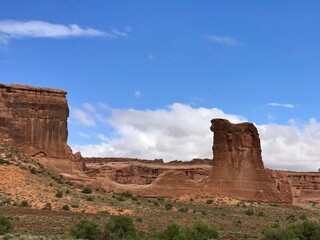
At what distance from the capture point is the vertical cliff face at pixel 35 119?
51156 millimetres

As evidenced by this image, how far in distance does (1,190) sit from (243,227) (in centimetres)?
1597

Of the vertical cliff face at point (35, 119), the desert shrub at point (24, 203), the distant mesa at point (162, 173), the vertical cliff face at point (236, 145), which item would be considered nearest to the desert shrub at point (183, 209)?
the distant mesa at point (162, 173)

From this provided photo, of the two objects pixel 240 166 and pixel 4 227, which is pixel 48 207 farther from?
pixel 240 166

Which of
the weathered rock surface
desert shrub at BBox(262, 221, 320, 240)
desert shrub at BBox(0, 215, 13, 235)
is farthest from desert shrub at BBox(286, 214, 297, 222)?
the weathered rock surface

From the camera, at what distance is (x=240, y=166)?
188 ft

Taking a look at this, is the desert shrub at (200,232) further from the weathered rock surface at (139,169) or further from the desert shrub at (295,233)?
the weathered rock surface at (139,169)

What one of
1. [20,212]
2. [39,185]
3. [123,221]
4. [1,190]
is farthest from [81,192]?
[123,221]

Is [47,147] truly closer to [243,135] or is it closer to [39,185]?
[39,185]

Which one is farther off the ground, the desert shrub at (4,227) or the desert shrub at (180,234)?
the desert shrub at (4,227)

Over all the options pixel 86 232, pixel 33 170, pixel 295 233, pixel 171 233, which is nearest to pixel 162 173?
pixel 33 170

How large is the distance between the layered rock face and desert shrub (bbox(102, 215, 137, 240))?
2692 centimetres

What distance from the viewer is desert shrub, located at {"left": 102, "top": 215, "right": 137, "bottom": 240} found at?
2883 cm

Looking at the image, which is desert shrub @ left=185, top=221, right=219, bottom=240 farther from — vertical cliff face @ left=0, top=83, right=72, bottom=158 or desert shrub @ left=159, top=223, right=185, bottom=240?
vertical cliff face @ left=0, top=83, right=72, bottom=158

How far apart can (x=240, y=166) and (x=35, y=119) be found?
62.4ft
